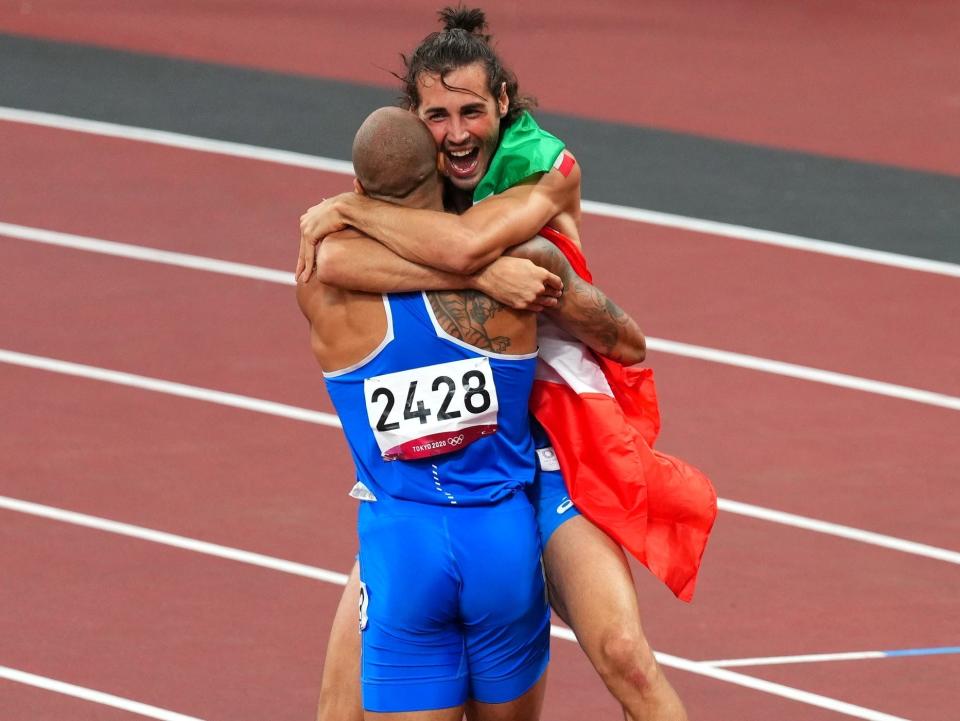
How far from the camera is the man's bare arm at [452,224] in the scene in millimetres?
5105

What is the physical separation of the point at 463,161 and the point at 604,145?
9.61 m

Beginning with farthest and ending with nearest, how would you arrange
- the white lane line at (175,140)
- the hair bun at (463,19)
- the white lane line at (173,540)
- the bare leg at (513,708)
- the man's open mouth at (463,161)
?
the white lane line at (175,140), the white lane line at (173,540), the hair bun at (463,19), the bare leg at (513,708), the man's open mouth at (463,161)

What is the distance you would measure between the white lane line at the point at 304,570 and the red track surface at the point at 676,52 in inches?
253

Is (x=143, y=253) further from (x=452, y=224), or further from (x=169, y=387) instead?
(x=452, y=224)

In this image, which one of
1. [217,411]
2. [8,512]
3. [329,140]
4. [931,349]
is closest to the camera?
[8,512]

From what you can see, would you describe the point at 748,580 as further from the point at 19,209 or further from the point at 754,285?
the point at 19,209

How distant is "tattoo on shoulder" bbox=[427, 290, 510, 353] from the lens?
514 cm

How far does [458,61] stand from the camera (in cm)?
533

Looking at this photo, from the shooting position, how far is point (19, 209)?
1348cm

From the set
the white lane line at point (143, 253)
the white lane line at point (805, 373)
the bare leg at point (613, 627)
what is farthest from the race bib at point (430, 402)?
the white lane line at point (143, 253)

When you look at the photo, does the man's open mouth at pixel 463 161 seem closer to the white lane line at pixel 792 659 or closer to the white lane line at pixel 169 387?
the white lane line at pixel 792 659

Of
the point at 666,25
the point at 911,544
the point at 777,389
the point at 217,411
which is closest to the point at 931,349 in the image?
the point at 777,389

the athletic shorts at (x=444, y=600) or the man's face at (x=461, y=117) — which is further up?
the man's face at (x=461, y=117)

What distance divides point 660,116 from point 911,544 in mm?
A: 7254
